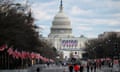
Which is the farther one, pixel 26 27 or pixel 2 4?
pixel 26 27

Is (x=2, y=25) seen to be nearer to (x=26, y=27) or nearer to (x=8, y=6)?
(x=8, y=6)

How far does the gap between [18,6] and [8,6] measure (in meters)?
6.07

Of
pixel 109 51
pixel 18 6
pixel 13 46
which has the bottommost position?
pixel 109 51

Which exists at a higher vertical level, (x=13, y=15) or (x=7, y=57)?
(x=13, y=15)

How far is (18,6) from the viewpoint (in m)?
66.1

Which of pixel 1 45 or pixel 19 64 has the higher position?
pixel 1 45

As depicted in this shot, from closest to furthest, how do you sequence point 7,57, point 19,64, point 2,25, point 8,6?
point 2,25, point 8,6, point 7,57, point 19,64

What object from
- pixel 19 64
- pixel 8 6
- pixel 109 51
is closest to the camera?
pixel 8 6

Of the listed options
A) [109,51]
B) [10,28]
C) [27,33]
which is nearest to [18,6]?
[10,28]

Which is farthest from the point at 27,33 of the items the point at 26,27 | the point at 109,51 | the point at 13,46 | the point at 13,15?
the point at 109,51

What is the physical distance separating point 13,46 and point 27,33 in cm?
1080

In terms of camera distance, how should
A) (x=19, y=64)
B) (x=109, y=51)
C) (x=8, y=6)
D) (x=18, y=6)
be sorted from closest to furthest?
(x=8, y=6) < (x=18, y=6) < (x=19, y=64) < (x=109, y=51)

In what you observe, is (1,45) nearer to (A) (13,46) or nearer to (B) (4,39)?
(B) (4,39)

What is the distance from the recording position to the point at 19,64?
86.8 metres
